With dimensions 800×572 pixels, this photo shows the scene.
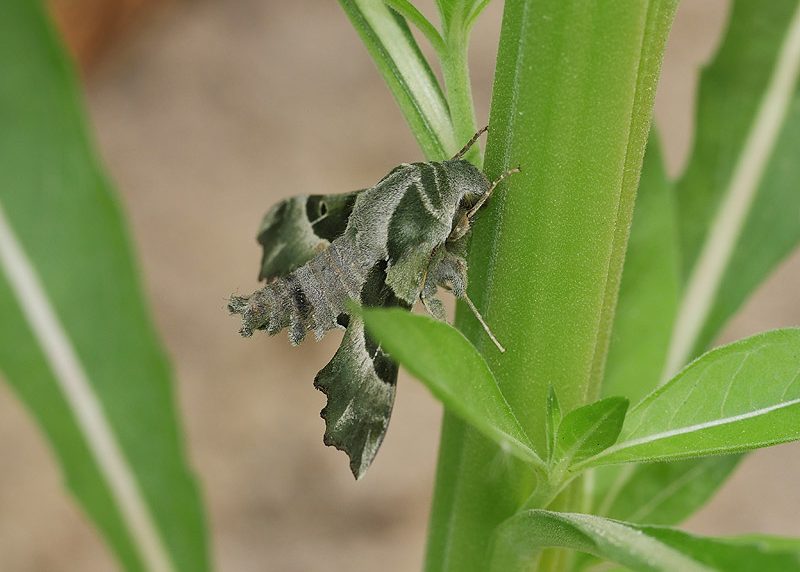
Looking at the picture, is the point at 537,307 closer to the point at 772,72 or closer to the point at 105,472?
the point at 772,72

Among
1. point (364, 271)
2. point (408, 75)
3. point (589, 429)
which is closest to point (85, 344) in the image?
point (364, 271)

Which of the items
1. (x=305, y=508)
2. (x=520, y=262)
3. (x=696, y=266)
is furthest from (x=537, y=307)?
(x=305, y=508)

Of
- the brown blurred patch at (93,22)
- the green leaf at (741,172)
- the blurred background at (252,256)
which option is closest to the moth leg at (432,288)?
the green leaf at (741,172)

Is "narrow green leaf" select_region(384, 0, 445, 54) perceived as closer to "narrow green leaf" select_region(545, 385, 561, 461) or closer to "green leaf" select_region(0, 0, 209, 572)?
"narrow green leaf" select_region(545, 385, 561, 461)

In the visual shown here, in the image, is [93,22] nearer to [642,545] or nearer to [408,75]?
[408,75]

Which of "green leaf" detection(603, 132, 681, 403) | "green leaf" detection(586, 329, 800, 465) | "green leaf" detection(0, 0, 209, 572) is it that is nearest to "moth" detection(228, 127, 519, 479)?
"green leaf" detection(586, 329, 800, 465)

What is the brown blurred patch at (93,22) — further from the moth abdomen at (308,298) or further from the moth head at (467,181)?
the moth head at (467,181)
